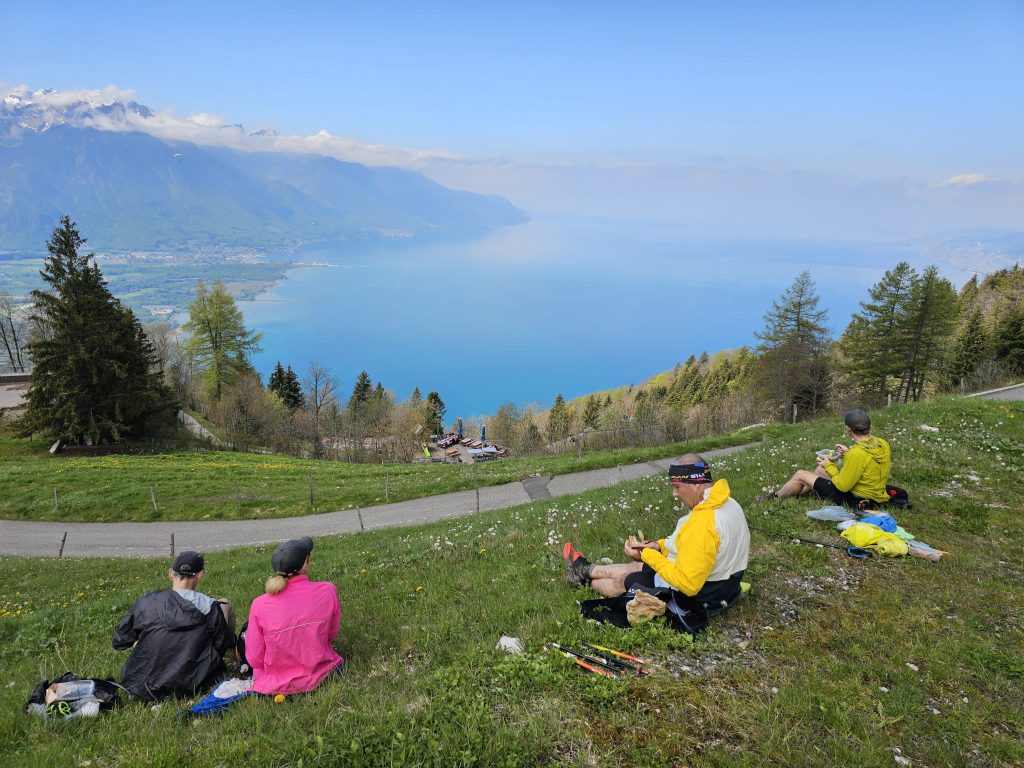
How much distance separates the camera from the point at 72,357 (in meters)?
38.5

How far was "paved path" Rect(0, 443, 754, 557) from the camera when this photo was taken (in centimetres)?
2180

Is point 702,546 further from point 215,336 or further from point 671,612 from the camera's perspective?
point 215,336

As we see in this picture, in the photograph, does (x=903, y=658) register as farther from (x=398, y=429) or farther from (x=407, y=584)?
(x=398, y=429)

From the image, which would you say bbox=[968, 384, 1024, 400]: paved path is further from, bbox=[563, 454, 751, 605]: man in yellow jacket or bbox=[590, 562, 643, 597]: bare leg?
bbox=[590, 562, 643, 597]: bare leg

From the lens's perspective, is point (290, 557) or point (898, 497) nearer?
point (290, 557)

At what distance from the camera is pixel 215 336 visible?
61094 mm

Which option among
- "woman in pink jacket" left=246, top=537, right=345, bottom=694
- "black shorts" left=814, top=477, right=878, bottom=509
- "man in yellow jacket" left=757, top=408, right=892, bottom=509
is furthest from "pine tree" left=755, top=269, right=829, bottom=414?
"woman in pink jacket" left=246, top=537, right=345, bottom=694

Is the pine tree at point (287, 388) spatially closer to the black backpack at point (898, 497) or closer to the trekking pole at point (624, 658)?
the black backpack at point (898, 497)

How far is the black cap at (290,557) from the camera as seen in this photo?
18.5ft

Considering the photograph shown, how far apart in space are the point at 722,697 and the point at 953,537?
6.68 metres

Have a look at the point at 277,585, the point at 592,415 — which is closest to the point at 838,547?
the point at 277,585

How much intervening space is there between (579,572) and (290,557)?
399 cm

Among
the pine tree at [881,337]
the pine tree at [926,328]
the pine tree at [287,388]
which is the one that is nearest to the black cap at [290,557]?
the pine tree at [881,337]

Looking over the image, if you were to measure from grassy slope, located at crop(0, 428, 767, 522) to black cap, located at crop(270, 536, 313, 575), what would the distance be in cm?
2096
